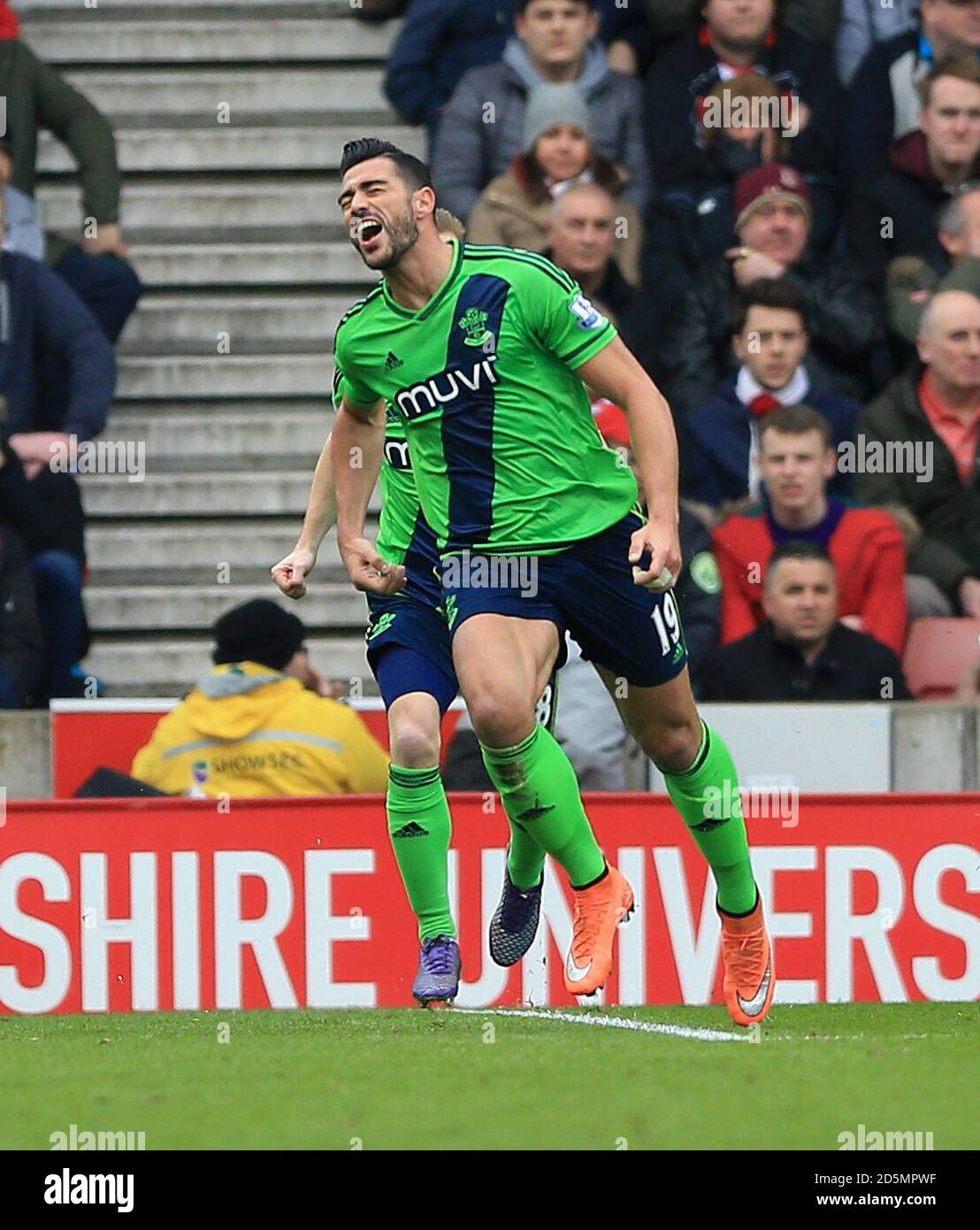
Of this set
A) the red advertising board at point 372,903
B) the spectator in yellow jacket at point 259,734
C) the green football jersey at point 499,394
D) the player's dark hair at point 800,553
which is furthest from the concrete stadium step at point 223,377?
the green football jersey at point 499,394

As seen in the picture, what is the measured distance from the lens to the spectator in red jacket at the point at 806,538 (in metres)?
10.1

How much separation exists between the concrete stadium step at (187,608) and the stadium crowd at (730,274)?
861 millimetres

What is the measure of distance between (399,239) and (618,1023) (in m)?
2.32

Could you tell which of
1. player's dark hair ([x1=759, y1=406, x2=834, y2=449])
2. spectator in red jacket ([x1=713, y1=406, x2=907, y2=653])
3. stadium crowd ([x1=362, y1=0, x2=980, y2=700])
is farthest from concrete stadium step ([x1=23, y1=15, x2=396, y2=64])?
spectator in red jacket ([x1=713, y1=406, x2=907, y2=653])

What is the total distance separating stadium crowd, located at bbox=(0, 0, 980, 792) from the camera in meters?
10.1

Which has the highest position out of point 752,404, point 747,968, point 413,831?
point 752,404

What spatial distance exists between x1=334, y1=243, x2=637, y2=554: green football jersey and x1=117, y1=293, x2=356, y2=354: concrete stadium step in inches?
219

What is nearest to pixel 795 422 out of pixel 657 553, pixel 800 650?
pixel 800 650

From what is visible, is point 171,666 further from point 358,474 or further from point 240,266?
point 358,474

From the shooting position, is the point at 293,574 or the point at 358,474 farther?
the point at 358,474

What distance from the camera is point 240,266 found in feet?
41.0

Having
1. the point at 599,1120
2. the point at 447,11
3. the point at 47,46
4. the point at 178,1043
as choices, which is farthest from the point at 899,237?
the point at 599,1120

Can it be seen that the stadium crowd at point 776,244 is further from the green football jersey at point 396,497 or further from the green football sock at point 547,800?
the green football sock at point 547,800

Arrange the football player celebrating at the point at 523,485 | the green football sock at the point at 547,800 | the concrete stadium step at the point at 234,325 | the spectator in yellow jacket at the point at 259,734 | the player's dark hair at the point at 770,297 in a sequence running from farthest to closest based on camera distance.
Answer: the concrete stadium step at the point at 234,325
the player's dark hair at the point at 770,297
the spectator in yellow jacket at the point at 259,734
the green football sock at the point at 547,800
the football player celebrating at the point at 523,485
